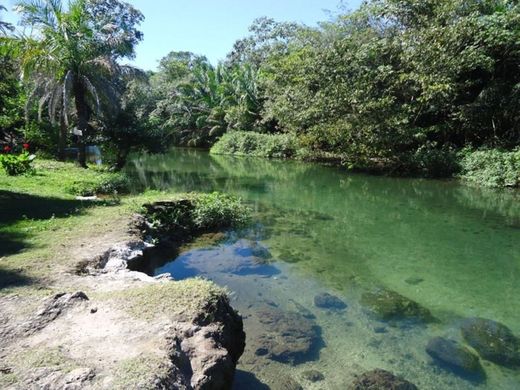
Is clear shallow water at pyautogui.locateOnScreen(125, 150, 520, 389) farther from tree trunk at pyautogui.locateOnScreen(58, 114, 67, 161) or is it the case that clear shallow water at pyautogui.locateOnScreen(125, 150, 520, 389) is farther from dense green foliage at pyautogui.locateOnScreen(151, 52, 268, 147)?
dense green foliage at pyautogui.locateOnScreen(151, 52, 268, 147)

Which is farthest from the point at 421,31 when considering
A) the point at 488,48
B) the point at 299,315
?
the point at 299,315

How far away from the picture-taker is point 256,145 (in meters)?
38.5

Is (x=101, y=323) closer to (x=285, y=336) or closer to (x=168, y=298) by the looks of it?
(x=168, y=298)

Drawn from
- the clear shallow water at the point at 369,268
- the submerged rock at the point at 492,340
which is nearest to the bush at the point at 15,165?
the clear shallow water at the point at 369,268

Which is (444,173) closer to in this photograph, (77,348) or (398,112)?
(398,112)

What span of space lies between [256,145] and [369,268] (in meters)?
29.1

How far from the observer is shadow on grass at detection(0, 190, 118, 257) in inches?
314

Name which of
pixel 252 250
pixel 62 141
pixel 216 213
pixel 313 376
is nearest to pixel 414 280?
pixel 252 250

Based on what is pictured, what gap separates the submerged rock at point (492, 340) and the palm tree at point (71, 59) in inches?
624

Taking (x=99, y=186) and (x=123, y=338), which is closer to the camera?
(x=123, y=338)

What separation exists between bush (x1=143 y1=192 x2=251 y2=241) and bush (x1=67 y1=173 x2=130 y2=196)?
3.42m

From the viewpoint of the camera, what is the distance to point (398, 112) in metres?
23.8

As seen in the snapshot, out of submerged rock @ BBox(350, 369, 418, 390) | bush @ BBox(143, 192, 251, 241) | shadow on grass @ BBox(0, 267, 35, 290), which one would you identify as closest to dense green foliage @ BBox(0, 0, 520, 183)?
bush @ BBox(143, 192, 251, 241)

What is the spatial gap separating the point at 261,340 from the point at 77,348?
3.25 meters
